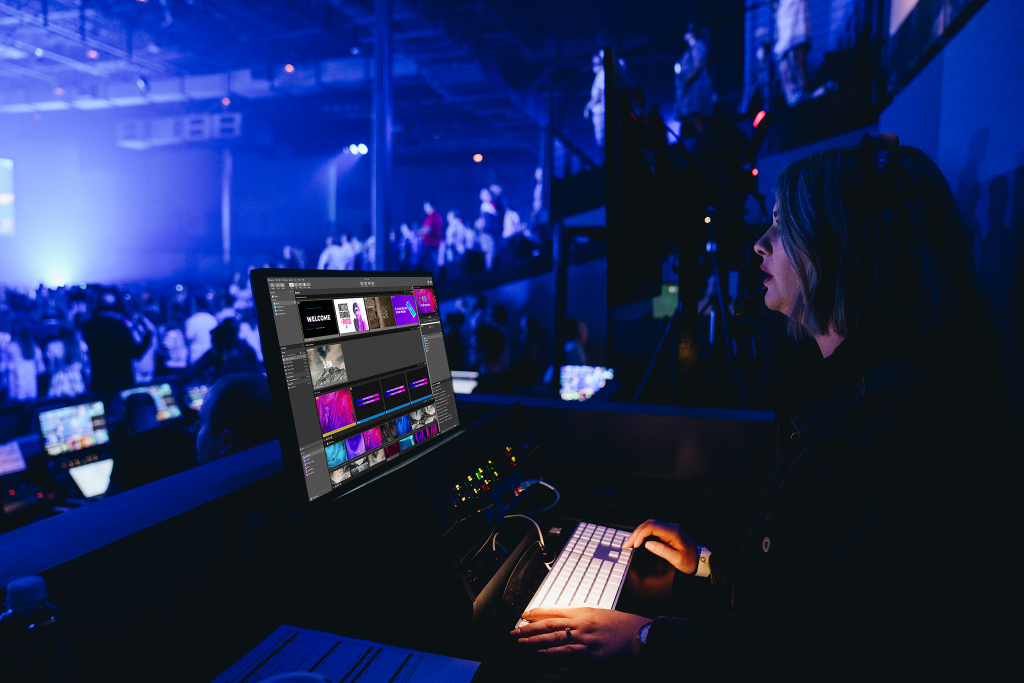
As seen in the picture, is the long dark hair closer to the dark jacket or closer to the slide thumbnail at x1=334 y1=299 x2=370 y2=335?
the dark jacket

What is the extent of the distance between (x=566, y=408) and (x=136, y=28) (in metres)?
10.2

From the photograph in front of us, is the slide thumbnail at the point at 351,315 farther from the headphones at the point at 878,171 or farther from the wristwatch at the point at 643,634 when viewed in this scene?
the headphones at the point at 878,171

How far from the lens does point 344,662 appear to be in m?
0.73

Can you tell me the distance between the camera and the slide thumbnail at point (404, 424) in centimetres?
103

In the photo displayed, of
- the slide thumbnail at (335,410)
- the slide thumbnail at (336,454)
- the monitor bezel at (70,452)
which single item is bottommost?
the monitor bezel at (70,452)

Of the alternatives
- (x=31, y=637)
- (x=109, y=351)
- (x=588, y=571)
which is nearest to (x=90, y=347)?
(x=109, y=351)

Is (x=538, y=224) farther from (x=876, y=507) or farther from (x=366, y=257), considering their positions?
(x=876, y=507)

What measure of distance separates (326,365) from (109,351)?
4664mm

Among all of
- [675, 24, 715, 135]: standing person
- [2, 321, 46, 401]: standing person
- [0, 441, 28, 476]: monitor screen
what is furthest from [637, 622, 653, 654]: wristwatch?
[2, 321, 46, 401]: standing person

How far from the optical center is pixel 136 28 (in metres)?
8.12

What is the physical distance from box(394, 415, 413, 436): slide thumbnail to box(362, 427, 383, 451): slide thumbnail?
2.4 inches

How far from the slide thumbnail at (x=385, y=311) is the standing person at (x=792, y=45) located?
5.25m

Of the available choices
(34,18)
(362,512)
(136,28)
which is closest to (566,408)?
(362,512)

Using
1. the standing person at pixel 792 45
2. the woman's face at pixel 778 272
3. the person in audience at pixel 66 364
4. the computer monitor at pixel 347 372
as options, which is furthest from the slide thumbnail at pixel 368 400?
the person in audience at pixel 66 364
